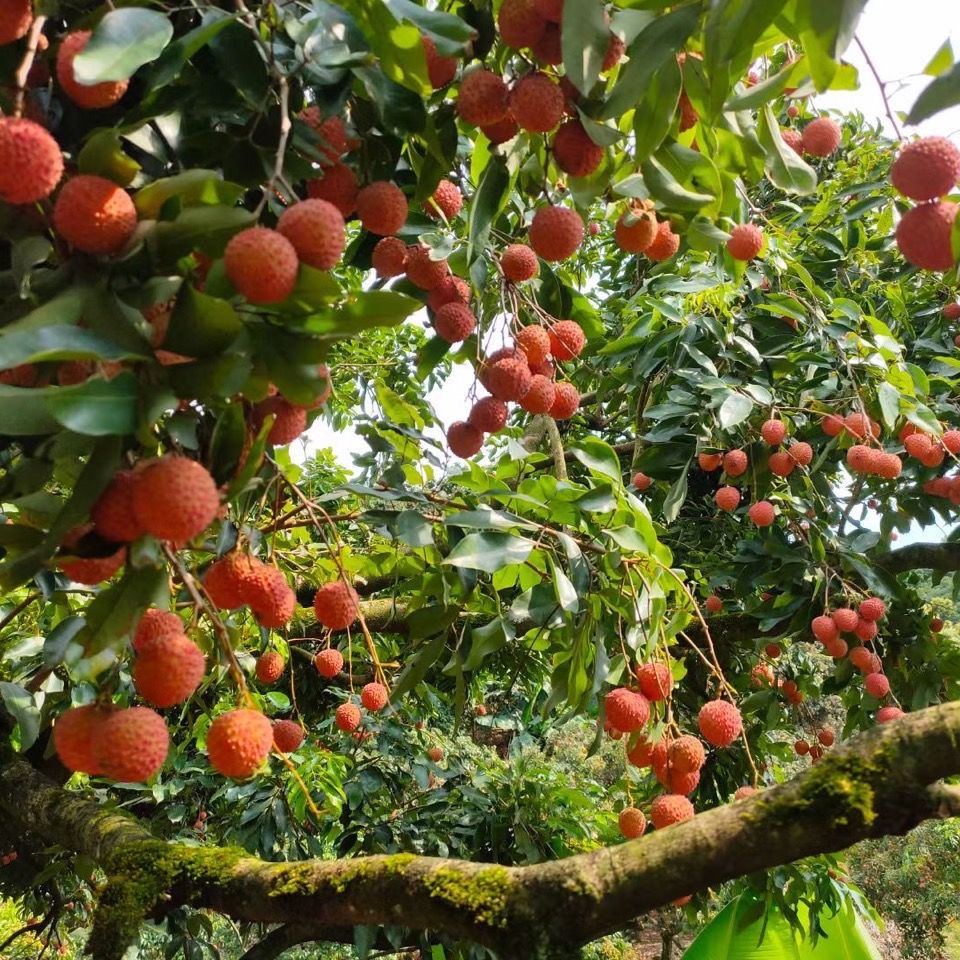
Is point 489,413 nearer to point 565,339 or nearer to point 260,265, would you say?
point 565,339

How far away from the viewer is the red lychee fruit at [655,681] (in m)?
1.28

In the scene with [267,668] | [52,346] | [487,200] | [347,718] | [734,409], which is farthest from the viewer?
[734,409]

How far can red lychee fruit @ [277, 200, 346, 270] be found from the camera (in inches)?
27.1

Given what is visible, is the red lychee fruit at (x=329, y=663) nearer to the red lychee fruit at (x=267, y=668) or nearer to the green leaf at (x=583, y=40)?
the red lychee fruit at (x=267, y=668)

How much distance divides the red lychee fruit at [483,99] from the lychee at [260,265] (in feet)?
1.12

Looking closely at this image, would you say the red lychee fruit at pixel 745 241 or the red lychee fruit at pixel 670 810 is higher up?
the red lychee fruit at pixel 745 241

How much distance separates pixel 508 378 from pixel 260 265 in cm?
52

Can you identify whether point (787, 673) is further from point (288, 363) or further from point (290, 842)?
point (288, 363)

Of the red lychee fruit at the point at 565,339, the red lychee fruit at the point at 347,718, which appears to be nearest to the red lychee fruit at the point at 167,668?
the red lychee fruit at the point at 565,339

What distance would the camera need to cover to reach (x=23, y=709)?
1.42 m

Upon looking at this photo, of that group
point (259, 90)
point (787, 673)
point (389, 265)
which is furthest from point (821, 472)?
point (259, 90)

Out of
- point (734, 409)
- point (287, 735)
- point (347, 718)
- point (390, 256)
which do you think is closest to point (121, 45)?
point (390, 256)

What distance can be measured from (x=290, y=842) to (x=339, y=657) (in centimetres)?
115

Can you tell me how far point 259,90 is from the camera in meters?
0.82
